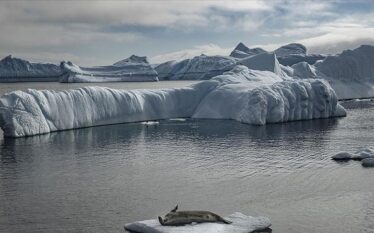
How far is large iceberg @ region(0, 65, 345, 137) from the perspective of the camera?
1783 inches

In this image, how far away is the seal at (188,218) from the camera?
1816 cm

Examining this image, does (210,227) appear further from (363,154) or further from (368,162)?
(363,154)

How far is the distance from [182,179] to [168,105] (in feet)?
114

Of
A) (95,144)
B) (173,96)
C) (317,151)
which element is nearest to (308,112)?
(173,96)

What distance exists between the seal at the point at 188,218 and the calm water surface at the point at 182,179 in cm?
197

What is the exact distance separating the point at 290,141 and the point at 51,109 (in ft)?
77.0

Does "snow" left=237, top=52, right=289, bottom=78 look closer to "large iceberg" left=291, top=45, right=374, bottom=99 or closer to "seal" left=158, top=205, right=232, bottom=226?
"large iceberg" left=291, top=45, right=374, bottom=99

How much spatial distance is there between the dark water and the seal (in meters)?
1.98

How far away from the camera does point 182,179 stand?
26.6 m

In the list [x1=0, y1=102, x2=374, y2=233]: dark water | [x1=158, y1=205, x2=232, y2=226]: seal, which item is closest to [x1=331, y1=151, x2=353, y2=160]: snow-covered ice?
[x1=0, y1=102, x2=374, y2=233]: dark water

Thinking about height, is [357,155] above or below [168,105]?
below

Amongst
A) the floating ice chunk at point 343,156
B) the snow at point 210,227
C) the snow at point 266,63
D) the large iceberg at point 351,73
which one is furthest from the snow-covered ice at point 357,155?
the large iceberg at point 351,73

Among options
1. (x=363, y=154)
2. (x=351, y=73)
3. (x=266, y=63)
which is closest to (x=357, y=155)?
(x=363, y=154)

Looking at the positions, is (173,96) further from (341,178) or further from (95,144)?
(341,178)
